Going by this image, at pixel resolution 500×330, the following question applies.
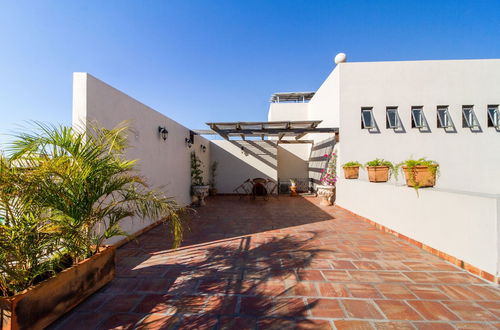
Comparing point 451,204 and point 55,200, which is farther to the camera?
point 451,204

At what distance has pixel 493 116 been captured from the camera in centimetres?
686

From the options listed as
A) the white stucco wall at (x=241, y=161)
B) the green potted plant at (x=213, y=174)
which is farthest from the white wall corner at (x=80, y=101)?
the white stucco wall at (x=241, y=161)

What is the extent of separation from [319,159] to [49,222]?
28.7 ft

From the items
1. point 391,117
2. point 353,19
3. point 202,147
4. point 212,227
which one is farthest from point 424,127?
point 202,147

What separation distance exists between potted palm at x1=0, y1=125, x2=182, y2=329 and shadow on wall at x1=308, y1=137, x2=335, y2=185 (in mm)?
7072

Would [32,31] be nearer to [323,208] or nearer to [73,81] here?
[73,81]

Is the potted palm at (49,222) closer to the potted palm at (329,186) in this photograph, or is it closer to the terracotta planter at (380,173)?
the terracotta planter at (380,173)

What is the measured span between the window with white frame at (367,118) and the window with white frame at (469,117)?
126 inches

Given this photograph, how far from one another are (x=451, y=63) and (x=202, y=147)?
9.77 m

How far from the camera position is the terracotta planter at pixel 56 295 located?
1.41m

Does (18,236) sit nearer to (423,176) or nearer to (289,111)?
(423,176)

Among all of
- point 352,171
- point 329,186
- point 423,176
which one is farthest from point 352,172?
point 423,176

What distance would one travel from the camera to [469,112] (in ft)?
22.5

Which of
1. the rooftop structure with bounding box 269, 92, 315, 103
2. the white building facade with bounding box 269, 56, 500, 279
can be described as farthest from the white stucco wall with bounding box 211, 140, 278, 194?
the rooftop structure with bounding box 269, 92, 315, 103
